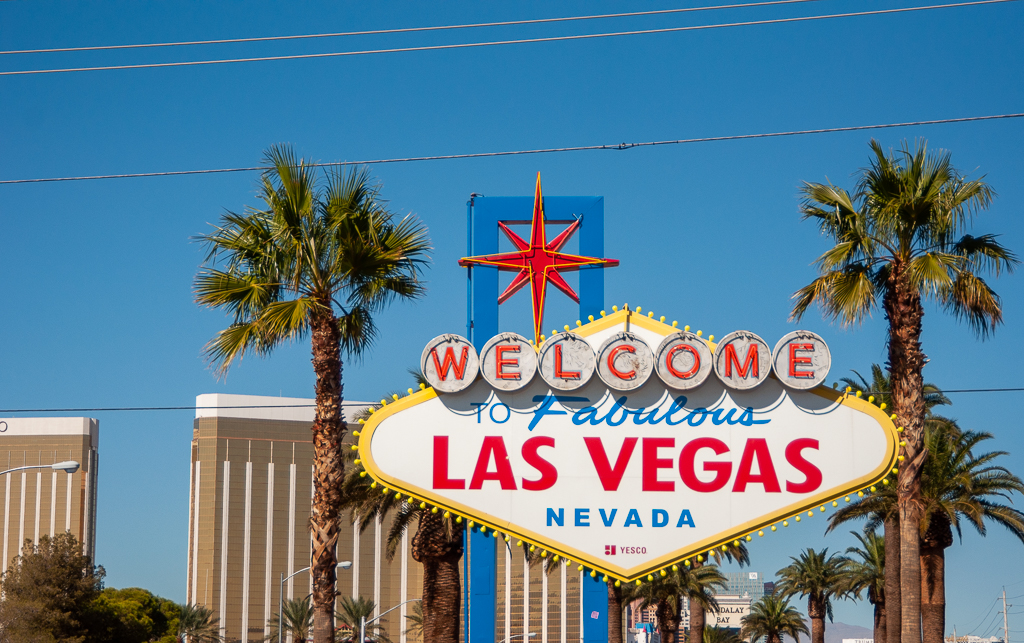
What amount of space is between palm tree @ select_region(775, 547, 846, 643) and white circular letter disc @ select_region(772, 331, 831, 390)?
1696 inches

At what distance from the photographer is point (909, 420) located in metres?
18.3

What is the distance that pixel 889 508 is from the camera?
113 feet

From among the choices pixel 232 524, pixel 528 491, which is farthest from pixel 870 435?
pixel 232 524

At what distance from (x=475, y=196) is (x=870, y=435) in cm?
940

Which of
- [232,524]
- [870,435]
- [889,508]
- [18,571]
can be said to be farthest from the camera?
[232,524]

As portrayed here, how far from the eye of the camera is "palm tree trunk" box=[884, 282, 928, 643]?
60.0ft

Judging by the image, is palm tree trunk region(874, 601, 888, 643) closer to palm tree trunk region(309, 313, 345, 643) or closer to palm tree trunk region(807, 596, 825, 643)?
palm tree trunk region(807, 596, 825, 643)

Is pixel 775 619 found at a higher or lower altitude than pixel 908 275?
lower

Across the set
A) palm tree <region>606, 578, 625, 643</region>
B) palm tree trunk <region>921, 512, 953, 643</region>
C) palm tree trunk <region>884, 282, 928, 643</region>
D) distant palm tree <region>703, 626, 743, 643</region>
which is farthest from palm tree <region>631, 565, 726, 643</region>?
palm tree trunk <region>884, 282, 928, 643</region>

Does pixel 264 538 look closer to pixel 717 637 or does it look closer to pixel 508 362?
pixel 717 637

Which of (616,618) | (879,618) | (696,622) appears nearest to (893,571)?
(616,618)

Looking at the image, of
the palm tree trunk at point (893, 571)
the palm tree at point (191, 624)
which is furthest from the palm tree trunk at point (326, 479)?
the palm tree at point (191, 624)

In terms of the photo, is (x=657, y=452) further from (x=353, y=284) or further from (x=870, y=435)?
(x=353, y=284)

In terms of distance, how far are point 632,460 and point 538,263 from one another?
6160 mm
